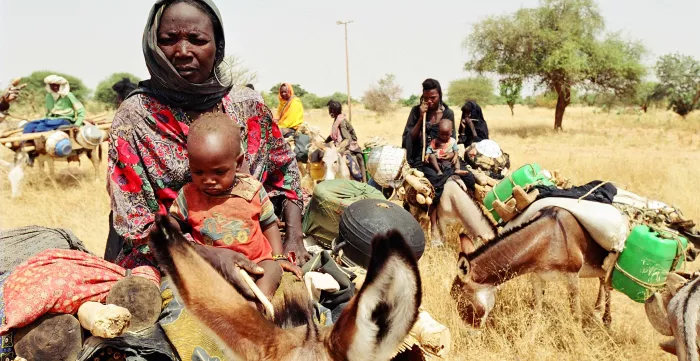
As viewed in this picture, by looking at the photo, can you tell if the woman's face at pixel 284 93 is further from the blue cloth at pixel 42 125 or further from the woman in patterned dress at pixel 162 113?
the woman in patterned dress at pixel 162 113

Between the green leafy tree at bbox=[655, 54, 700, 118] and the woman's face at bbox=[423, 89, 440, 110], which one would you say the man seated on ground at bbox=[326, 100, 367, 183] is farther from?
Result: the green leafy tree at bbox=[655, 54, 700, 118]

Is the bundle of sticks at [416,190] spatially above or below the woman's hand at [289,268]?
below

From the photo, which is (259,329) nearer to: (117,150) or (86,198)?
(117,150)

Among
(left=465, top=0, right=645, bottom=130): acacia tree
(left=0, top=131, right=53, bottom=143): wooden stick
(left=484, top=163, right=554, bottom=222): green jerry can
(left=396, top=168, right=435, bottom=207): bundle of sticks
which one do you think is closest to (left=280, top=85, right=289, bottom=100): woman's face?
(left=0, top=131, right=53, bottom=143): wooden stick

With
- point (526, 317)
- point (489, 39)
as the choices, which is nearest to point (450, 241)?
point (526, 317)

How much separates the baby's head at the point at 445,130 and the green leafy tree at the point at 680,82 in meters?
31.6

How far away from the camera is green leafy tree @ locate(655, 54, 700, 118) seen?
32.7 meters

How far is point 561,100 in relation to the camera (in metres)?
24.8

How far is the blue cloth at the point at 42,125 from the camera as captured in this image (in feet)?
32.3

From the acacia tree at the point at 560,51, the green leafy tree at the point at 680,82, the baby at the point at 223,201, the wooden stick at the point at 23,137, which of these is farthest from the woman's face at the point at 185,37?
the green leafy tree at the point at 680,82

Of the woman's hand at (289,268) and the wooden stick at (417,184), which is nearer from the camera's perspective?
the woman's hand at (289,268)

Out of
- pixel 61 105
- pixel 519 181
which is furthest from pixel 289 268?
pixel 61 105

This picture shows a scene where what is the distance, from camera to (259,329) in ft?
3.91

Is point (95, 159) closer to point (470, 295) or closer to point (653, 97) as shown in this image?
point (470, 295)
